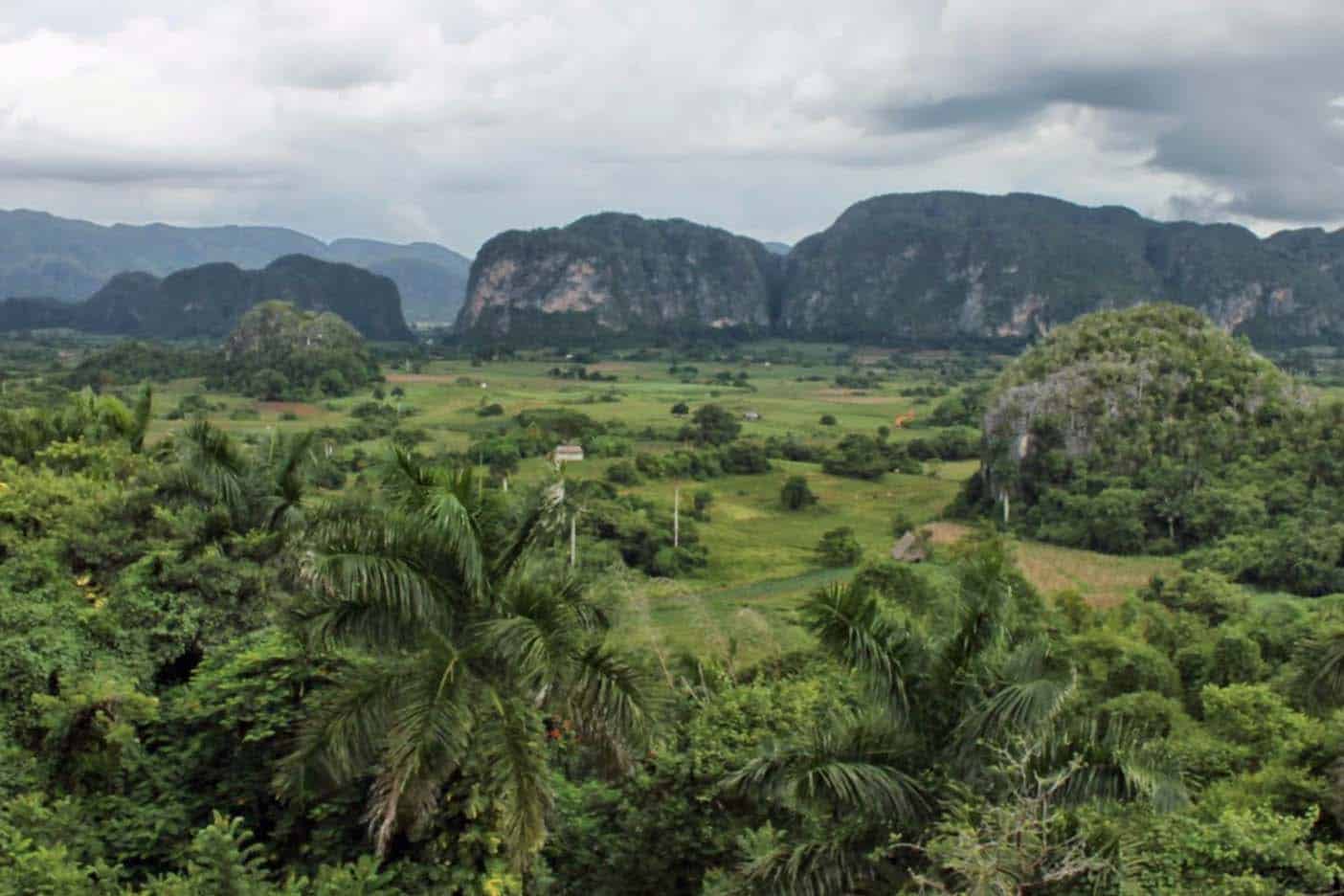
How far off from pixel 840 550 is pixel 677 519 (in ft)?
17.3

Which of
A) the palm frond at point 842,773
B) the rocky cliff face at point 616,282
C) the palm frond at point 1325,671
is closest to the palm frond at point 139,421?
the palm frond at point 842,773

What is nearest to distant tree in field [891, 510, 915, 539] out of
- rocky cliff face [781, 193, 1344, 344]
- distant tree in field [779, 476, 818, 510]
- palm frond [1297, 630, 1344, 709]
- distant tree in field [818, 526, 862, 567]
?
distant tree in field [779, 476, 818, 510]

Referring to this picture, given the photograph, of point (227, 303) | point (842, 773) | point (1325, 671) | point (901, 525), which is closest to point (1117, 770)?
point (842, 773)

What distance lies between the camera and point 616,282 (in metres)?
146

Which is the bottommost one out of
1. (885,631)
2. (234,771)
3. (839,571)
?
(839,571)

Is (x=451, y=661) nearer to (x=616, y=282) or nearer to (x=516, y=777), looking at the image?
(x=516, y=777)

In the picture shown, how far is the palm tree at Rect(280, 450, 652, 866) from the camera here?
18.3 ft

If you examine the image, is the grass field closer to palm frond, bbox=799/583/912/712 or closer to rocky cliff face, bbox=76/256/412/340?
palm frond, bbox=799/583/912/712

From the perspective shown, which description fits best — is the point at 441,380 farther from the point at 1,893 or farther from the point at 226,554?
the point at 1,893

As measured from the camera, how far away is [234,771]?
21.9ft

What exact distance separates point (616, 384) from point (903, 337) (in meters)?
68.5

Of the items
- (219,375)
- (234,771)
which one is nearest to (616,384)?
(219,375)

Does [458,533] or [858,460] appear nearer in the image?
[458,533]

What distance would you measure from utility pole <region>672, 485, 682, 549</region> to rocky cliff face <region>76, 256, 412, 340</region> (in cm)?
12366
